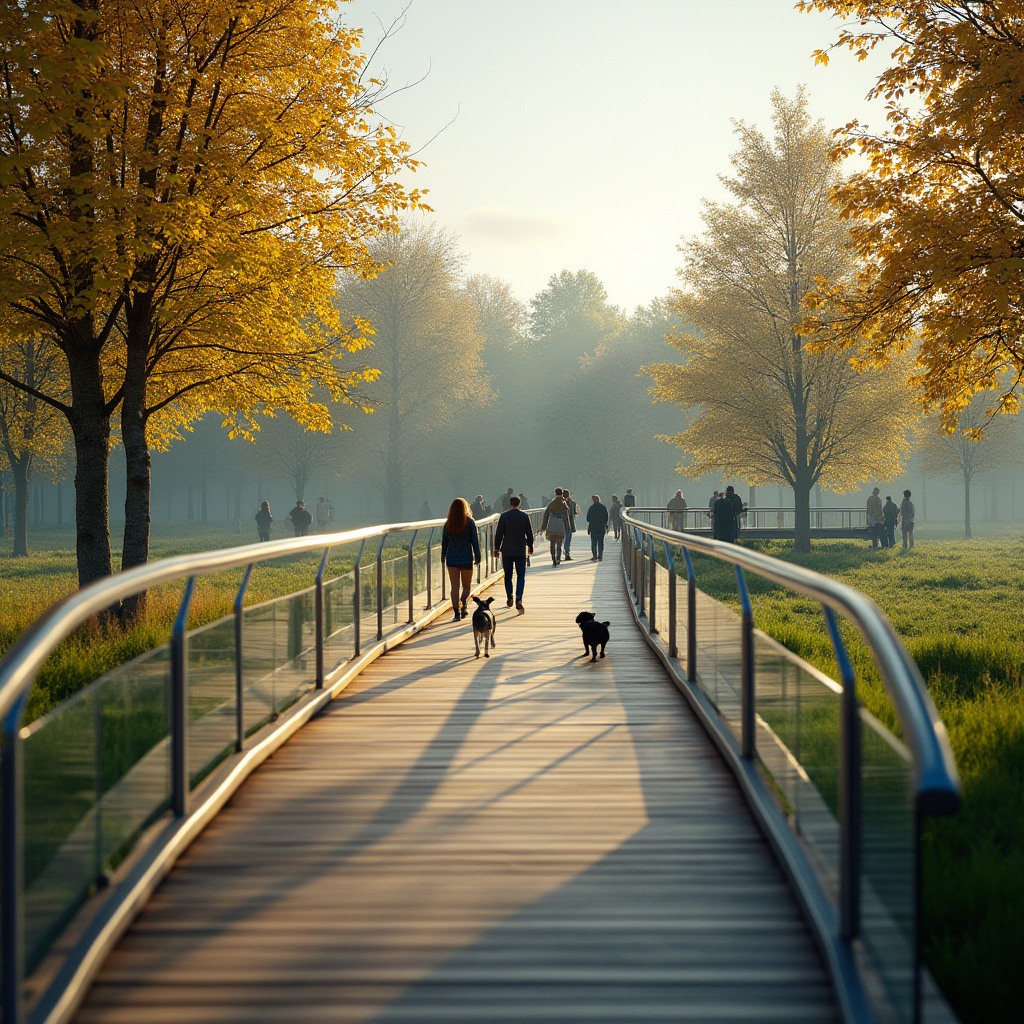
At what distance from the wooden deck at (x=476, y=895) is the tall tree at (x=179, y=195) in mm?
6865

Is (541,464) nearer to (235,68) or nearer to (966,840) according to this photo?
(235,68)

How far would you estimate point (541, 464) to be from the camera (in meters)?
73.9

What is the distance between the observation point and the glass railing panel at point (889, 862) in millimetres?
3104

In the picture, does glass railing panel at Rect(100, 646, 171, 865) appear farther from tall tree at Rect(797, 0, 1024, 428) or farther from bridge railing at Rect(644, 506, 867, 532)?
bridge railing at Rect(644, 506, 867, 532)

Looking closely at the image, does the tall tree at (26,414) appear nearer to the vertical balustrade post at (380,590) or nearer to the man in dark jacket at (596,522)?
the man in dark jacket at (596,522)

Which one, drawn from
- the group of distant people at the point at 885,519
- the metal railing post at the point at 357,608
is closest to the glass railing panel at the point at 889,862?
the metal railing post at the point at 357,608

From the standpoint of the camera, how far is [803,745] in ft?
14.7

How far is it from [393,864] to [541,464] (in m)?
69.3

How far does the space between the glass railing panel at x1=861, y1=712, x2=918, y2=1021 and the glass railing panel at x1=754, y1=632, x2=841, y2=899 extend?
34 cm

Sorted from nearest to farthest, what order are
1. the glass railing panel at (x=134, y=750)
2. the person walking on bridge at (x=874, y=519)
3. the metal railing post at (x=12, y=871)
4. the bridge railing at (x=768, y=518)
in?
the metal railing post at (x=12, y=871)
the glass railing panel at (x=134, y=750)
the person walking on bridge at (x=874, y=519)
the bridge railing at (x=768, y=518)

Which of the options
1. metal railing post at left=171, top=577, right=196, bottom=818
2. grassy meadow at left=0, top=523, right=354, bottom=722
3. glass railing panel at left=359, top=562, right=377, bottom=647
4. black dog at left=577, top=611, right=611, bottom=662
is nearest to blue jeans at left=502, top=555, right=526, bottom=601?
grassy meadow at left=0, top=523, right=354, bottom=722

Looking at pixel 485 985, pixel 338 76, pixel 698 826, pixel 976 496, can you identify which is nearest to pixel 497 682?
pixel 698 826

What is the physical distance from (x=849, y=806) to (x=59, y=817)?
8.12ft

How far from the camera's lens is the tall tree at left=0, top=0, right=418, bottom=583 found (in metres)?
11.6
